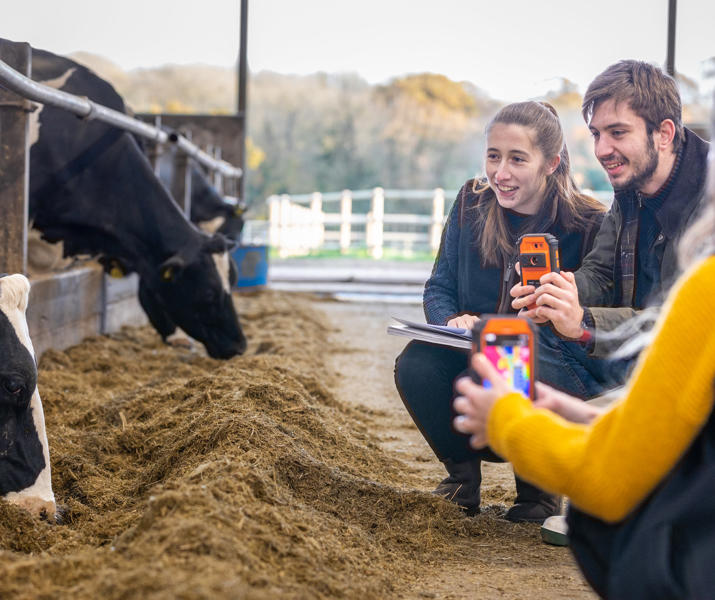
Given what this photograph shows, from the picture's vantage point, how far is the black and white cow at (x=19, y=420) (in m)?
2.35

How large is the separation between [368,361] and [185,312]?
1.16m

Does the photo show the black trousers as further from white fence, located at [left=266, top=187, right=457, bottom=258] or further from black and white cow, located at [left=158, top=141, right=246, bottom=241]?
white fence, located at [left=266, top=187, right=457, bottom=258]

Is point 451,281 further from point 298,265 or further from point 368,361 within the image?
point 298,265

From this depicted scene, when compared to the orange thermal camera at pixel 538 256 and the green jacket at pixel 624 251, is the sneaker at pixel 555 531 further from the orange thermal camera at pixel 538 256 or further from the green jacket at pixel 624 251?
the orange thermal camera at pixel 538 256

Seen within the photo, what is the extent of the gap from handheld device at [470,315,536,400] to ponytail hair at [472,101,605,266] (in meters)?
1.28

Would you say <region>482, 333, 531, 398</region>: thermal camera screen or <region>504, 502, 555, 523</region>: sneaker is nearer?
<region>482, 333, 531, 398</region>: thermal camera screen

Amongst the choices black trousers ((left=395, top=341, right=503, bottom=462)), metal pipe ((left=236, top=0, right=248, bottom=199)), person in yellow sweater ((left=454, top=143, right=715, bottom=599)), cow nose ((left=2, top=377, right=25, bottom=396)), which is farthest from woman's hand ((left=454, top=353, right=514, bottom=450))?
metal pipe ((left=236, top=0, right=248, bottom=199))

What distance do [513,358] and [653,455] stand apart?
310 millimetres

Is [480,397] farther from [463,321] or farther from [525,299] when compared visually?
[463,321]

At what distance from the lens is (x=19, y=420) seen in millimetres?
2451

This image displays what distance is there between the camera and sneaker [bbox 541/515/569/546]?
2.48 m

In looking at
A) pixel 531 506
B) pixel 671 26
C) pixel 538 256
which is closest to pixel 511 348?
pixel 538 256

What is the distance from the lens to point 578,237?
2.83 m

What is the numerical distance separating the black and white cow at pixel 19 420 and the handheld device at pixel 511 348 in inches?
52.2
